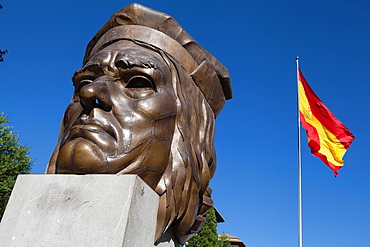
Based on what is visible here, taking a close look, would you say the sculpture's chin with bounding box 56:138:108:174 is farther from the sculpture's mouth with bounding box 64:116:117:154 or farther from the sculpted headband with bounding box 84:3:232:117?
the sculpted headband with bounding box 84:3:232:117

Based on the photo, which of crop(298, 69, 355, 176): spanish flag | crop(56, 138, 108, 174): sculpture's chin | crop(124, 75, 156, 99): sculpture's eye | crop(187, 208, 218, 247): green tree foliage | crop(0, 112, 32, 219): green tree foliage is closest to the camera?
crop(56, 138, 108, 174): sculpture's chin

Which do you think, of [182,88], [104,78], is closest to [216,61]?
[182,88]

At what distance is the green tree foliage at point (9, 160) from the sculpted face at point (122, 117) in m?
11.3

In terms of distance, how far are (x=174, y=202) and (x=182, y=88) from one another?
1.17 m

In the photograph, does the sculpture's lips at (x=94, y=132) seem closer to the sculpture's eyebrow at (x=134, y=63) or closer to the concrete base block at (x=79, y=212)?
the concrete base block at (x=79, y=212)

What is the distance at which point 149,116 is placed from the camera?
3.29 meters

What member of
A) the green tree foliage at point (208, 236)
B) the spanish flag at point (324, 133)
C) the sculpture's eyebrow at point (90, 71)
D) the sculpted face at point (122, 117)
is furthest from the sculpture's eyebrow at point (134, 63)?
the green tree foliage at point (208, 236)

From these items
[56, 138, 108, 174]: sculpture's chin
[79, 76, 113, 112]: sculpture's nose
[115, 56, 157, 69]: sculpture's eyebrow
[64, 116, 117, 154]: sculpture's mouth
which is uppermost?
[115, 56, 157, 69]: sculpture's eyebrow

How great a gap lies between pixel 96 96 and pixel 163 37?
3.57ft

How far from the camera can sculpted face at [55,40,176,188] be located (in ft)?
9.86

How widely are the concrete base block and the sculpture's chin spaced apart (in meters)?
0.19

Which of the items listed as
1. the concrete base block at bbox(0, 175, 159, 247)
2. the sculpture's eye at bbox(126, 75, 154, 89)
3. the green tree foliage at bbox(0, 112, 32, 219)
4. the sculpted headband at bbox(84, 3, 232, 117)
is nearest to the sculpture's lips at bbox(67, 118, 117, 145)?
the concrete base block at bbox(0, 175, 159, 247)

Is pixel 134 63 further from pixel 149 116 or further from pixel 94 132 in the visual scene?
pixel 94 132

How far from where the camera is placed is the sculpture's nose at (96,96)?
10.6 feet
